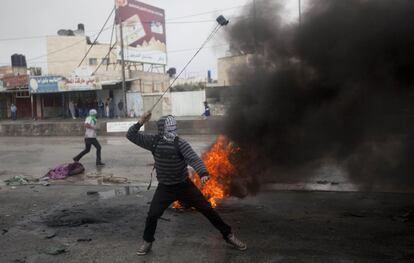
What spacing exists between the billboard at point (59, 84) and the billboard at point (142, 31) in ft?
10.8

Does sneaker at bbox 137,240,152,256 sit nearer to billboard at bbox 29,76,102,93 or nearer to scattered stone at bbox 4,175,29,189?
scattered stone at bbox 4,175,29,189

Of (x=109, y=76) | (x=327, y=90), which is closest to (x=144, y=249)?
(x=327, y=90)

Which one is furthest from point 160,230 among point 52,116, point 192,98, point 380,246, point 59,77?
point 52,116

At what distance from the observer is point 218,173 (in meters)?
7.70

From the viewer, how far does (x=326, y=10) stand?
777 centimetres

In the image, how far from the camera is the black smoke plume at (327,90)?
7305 millimetres

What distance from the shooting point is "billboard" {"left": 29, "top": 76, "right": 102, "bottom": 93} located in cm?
3466

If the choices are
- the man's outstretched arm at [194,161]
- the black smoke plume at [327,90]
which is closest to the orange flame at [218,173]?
the black smoke plume at [327,90]

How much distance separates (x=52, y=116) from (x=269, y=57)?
34.3 metres

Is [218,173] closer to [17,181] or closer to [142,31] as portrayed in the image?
[17,181]

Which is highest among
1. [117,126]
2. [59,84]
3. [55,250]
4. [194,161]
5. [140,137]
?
[59,84]

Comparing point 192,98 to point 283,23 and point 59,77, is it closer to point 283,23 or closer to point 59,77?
point 59,77

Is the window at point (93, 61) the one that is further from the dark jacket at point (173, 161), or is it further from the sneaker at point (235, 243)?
the sneaker at point (235, 243)

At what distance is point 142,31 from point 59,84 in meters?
8.29
